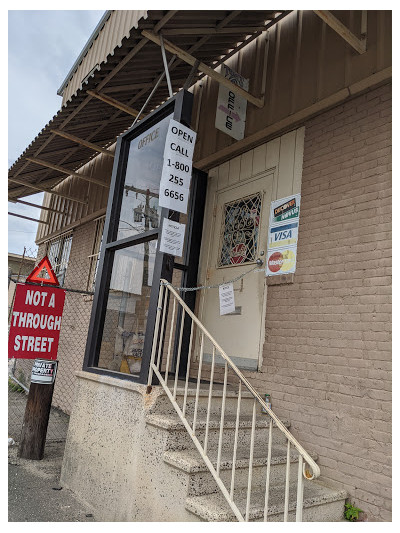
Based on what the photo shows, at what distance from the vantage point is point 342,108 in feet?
13.9

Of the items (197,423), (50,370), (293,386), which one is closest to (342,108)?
(293,386)

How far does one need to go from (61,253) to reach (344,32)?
836 cm

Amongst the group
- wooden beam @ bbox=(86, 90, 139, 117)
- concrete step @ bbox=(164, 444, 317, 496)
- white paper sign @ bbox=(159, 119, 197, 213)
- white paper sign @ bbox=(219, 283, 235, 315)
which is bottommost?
concrete step @ bbox=(164, 444, 317, 496)

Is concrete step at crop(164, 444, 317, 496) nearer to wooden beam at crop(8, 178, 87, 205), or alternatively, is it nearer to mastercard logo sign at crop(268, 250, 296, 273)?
mastercard logo sign at crop(268, 250, 296, 273)

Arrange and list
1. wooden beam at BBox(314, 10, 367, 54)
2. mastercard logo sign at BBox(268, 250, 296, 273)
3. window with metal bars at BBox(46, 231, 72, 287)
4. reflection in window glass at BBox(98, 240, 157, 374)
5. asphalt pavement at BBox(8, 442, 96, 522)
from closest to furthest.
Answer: wooden beam at BBox(314, 10, 367, 54) → asphalt pavement at BBox(8, 442, 96, 522) → reflection in window glass at BBox(98, 240, 157, 374) → mastercard logo sign at BBox(268, 250, 296, 273) → window with metal bars at BBox(46, 231, 72, 287)

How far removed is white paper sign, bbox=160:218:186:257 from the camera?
3838mm

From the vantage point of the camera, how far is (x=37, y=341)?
5223 mm

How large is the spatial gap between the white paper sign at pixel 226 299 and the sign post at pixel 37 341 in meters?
2.02

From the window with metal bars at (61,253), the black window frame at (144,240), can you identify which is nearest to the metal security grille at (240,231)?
the black window frame at (144,240)

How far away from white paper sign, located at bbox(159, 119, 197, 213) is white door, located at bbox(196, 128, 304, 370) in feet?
4.05

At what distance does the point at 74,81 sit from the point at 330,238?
12.3 feet

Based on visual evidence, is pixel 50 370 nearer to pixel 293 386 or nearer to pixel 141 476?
pixel 141 476

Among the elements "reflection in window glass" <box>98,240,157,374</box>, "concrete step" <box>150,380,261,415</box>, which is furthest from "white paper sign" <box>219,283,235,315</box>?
"reflection in window glass" <box>98,240,157,374</box>

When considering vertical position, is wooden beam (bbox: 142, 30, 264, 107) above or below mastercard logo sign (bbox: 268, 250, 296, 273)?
above
